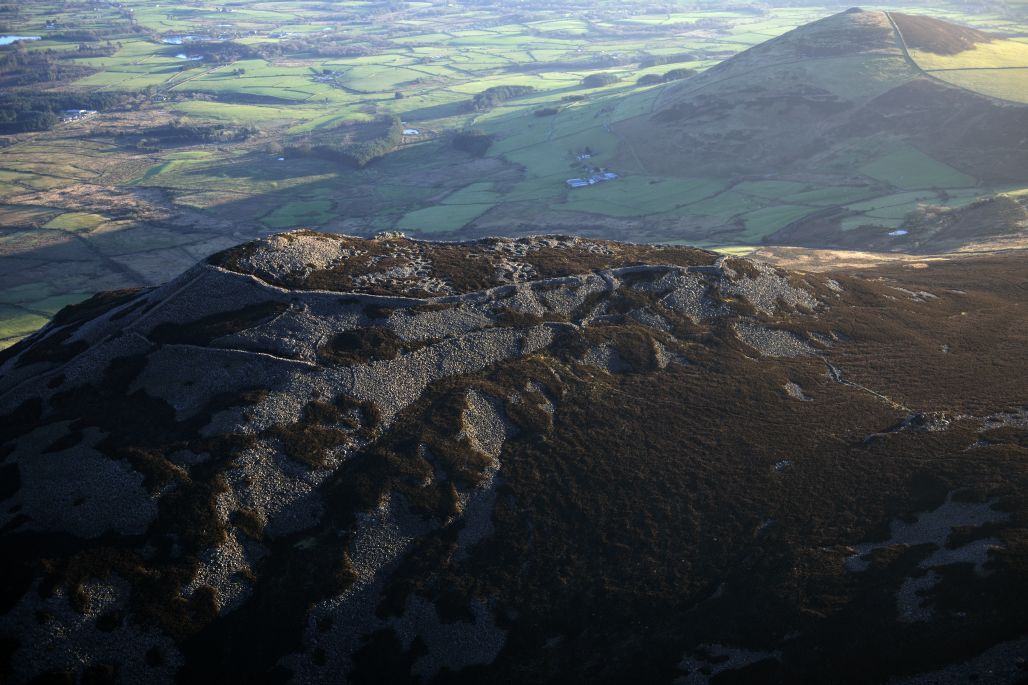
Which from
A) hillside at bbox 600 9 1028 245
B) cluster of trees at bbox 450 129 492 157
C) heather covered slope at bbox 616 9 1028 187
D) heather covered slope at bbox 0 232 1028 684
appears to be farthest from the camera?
cluster of trees at bbox 450 129 492 157

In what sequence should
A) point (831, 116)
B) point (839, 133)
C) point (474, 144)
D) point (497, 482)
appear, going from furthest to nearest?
1. point (474, 144)
2. point (831, 116)
3. point (839, 133)
4. point (497, 482)

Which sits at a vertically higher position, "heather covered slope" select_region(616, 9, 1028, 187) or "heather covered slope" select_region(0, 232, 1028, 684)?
"heather covered slope" select_region(616, 9, 1028, 187)

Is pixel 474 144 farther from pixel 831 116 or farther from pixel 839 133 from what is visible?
pixel 839 133

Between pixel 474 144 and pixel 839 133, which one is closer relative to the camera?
pixel 839 133

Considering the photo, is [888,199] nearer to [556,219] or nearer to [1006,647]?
[556,219]

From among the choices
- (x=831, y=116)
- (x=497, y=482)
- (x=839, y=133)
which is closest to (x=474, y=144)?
(x=831, y=116)

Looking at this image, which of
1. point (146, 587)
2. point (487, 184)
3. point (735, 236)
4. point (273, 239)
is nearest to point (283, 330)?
point (273, 239)

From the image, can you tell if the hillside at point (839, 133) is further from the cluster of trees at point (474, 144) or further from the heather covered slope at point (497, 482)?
the heather covered slope at point (497, 482)

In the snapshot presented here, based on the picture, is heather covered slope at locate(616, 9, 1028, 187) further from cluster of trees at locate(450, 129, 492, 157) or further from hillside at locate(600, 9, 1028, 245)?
cluster of trees at locate(450, 129, 492, 157)

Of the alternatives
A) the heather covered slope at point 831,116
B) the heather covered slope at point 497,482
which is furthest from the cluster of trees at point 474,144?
the heather covered slope at point 497,482

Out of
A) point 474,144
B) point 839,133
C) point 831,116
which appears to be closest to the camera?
point 839,133

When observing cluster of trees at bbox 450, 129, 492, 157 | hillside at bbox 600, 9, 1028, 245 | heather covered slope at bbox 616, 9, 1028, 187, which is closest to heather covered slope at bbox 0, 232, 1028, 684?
hillside at bbox 600, 9, 1028, 245
